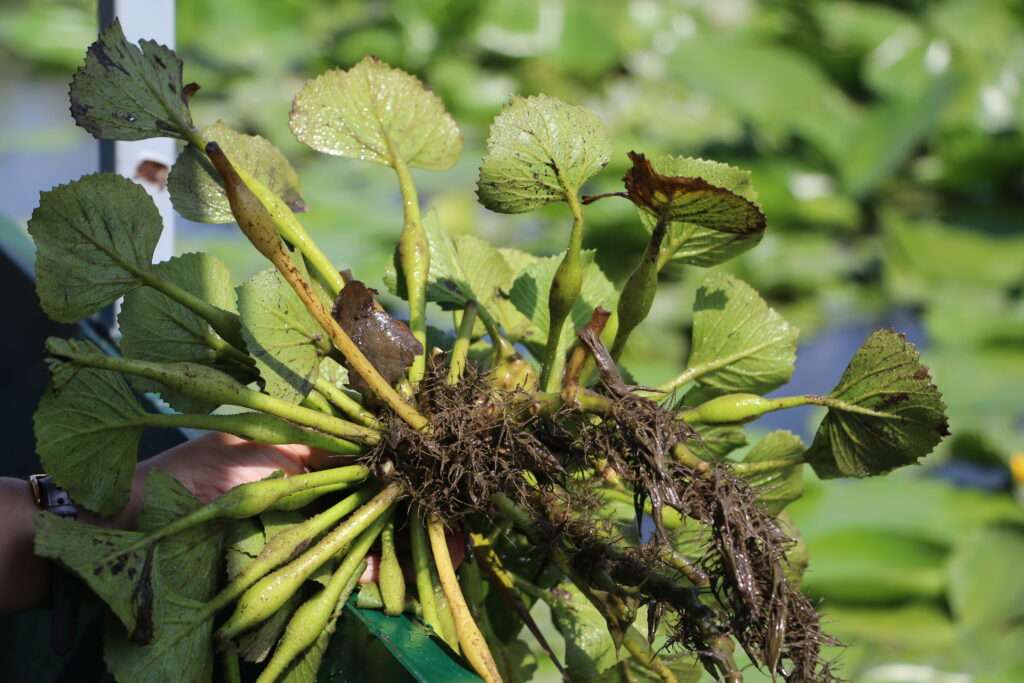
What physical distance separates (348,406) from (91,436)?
165 millimetres

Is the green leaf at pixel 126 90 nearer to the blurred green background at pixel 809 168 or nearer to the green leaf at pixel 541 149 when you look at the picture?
the green leaf at pixel 541 149

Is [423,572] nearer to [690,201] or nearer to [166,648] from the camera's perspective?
[166,648]

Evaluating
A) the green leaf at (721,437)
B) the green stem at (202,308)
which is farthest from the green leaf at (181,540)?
the green leaf at (721,437)

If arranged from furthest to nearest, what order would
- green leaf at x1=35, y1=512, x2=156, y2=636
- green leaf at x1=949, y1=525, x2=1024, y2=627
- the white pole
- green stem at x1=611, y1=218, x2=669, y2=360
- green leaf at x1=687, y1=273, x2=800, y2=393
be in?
1. green leaf at x1=949, y1=525, x2=1024, y2=627
2. the white pole
3. green leaf at x1=687, y1=273, x2=800, y2=393
4. green stem at x1=611, y1=218, x2=669, y2=360
5. green leaf at x1=35, y1=512, x2=156, y2=636

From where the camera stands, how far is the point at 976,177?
11.3 ft

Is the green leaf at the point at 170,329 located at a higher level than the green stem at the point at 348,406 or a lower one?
higher

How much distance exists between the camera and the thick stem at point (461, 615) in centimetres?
72

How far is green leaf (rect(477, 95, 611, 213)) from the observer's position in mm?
759

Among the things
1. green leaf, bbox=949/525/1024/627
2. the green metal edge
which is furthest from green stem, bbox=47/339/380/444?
green leaf, bbox=949/525/1024/627

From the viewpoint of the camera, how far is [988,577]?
1.99 metres

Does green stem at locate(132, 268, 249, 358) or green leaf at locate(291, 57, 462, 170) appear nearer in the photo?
green stem at locate(132, 268, 249, 358)

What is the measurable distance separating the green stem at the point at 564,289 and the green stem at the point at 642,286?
0.03m

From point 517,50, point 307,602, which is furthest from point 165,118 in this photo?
point 517,50

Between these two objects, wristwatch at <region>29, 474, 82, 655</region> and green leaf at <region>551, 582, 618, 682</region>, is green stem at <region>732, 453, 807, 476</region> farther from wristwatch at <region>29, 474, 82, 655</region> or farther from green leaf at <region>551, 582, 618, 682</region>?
wristwatch at <region>29, 474, 82, 655</region>
